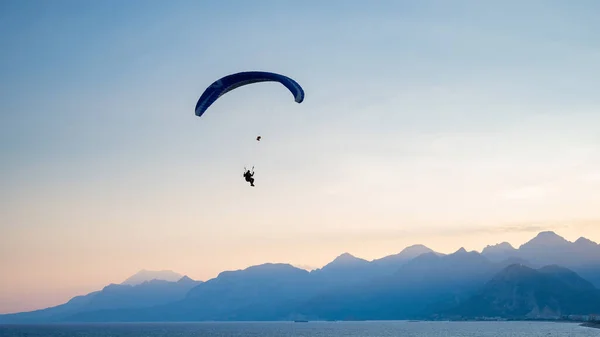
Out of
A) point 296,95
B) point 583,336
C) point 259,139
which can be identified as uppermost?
point 296,95

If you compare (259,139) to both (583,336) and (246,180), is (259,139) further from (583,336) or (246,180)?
(583,336)

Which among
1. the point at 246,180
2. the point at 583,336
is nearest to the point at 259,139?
the point at 246,180

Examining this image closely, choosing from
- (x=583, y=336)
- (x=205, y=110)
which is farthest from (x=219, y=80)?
(x=583, y=336)

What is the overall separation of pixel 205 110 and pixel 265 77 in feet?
16.6

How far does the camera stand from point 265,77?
4897cm

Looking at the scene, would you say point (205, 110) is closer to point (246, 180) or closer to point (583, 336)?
point (246, 180)

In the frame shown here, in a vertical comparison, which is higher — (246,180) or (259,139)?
(259,139)

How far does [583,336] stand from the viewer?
197375 millimetres

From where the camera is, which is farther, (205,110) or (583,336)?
(583,336)

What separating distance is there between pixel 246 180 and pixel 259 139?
309cm

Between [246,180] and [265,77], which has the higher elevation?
[265,77]

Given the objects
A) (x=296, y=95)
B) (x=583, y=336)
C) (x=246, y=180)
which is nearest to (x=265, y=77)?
(x=296, y=95)

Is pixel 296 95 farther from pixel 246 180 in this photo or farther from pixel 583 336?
pixel 583 336

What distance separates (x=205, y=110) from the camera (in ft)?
159
